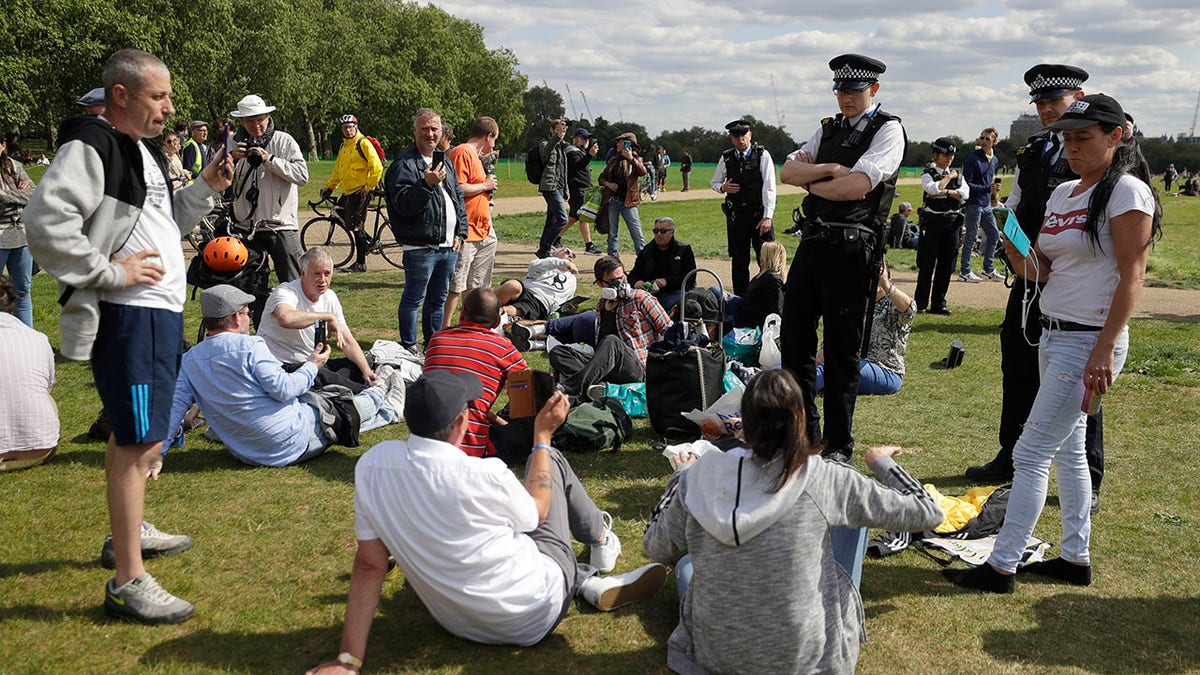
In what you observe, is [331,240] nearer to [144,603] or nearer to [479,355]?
[479,355]

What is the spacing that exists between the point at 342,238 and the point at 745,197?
29.3 ft

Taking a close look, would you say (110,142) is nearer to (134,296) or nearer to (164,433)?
(134,296)

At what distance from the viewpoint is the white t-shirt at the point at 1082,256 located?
3.66 meters

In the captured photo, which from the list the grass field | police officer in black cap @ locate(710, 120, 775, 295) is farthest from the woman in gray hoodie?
police officer in black cap @ locate(710, 120, 775, 295)

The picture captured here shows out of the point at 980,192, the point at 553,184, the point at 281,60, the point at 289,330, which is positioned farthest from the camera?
→ the point at 281,60

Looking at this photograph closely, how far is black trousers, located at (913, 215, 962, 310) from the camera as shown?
10445mm

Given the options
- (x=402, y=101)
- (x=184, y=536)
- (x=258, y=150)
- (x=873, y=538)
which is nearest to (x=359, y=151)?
(x=258, y=150)

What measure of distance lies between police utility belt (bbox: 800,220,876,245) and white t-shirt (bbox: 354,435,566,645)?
246cm

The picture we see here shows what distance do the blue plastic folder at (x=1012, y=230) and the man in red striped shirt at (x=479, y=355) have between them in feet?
8.27

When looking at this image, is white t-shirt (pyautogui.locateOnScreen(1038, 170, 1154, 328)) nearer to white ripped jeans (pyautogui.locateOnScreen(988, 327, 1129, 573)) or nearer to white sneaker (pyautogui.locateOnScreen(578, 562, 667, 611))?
white ripped jeans (pyautogui.locateOnScreen(988, 327, 1129, 573))

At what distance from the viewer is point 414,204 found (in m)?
7.60

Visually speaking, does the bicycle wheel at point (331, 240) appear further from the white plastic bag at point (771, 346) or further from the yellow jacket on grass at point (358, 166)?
the white plastic bag at point (771, 346)

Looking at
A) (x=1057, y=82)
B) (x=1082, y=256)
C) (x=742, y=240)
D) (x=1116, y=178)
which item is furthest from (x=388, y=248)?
(x=1116, y=178)

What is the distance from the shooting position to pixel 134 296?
11.3 ft
